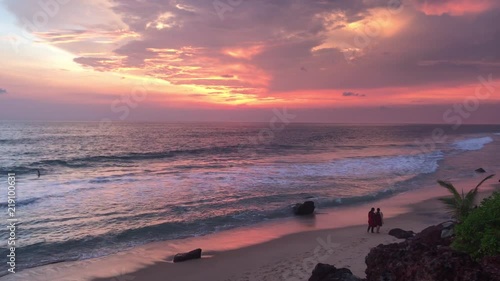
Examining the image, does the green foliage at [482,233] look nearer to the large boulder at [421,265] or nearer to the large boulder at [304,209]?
the large boulder at [421,265]

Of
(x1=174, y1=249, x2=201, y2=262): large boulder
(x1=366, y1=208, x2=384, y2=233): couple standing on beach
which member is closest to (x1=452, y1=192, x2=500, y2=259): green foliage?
(x1=174, y1=249, x2=201, y2=262): large boulder

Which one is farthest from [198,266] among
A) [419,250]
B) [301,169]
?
[301,169]

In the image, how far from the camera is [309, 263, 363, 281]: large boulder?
10031 millimetres

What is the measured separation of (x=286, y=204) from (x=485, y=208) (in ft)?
64.2

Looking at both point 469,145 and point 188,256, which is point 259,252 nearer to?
point 188,256

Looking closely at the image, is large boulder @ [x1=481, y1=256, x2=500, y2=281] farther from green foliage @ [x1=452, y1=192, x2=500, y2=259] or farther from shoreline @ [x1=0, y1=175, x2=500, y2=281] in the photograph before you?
shoreline @ [x1=0, y1=175, x2=500, y2=281]

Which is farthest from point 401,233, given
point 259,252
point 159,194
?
point 159,194

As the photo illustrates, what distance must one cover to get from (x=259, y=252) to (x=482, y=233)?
10.9m

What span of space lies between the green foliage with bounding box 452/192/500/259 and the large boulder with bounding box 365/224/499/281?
419mm

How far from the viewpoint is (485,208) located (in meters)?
8.21

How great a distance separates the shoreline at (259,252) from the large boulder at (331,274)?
2742 millimetres

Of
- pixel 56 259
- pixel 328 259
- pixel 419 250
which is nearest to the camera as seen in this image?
pixel 419 250

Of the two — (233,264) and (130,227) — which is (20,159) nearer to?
(130,227)

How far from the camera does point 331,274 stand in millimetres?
10391
